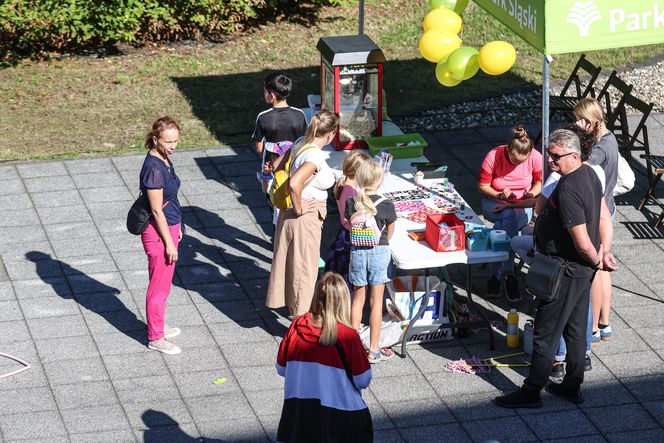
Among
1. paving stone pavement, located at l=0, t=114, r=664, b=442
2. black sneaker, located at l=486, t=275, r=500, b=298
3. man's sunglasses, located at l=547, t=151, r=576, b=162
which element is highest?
man's sunglasses, located at l=547, t=151, r=576, b=162

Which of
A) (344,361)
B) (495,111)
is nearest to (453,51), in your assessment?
(495,111)

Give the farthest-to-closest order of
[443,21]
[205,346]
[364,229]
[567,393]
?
[443,21], [205,346], [364,229], [567,393]

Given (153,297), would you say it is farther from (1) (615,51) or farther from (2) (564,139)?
(1) (615,51)

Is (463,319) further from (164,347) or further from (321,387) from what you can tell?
(321,387)

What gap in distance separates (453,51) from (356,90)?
48.9 inches

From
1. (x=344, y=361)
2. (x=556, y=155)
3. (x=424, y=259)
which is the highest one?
(x=556, y=155)

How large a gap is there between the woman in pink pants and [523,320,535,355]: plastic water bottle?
2.54 m

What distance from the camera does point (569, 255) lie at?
22.2 ft

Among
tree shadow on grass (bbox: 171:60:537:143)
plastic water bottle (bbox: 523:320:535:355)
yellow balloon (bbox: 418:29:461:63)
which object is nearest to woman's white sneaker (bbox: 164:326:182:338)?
plastic water bottle (bbox: 523:320:535:355)

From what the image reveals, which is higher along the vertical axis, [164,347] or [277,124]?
[277,124]

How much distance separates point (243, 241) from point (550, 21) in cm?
351

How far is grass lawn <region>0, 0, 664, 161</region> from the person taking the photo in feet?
40.3

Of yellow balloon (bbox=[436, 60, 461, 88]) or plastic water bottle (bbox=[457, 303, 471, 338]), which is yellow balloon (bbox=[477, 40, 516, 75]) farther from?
plastic water bottle (bbox=[457, 303, 471, 338])

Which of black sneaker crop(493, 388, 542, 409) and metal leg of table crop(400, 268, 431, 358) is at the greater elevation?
metal leg of table crop(400, 268, 431, 358)
